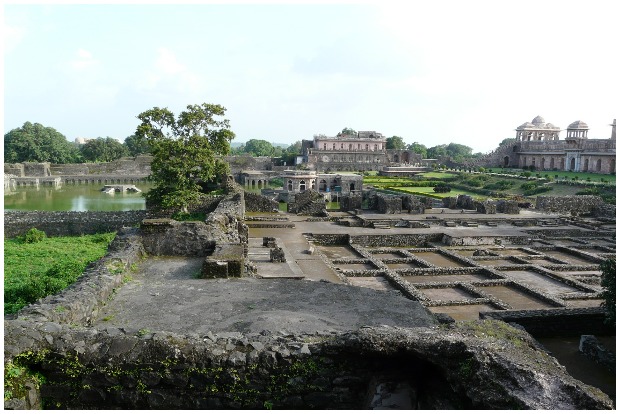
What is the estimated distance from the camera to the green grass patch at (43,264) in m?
12.0

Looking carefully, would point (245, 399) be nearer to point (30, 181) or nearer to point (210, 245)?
point (210, 245)

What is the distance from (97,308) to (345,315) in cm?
385

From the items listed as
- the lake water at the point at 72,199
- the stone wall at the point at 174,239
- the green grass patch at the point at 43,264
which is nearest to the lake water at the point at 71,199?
the lake water at the point at 72,199

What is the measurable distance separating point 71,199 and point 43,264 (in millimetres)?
30951

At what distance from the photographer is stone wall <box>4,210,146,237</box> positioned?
79.6ft

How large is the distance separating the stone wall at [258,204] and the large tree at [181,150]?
3.28 metres

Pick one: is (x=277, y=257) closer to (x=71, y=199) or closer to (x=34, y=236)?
(x=34, y=236)

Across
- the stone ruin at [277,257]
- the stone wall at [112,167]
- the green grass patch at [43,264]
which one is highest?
the stone wall at [112,167]

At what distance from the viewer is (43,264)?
17.3 metres

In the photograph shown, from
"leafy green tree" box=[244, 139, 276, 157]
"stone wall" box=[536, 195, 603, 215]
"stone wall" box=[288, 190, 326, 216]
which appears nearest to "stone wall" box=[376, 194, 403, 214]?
"stone wall" box=[288, 190, 326, 216]

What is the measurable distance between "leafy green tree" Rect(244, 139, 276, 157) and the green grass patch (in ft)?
306

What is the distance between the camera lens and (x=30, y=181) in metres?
58.4

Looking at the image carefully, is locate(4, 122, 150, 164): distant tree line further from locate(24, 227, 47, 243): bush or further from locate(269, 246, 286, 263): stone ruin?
locate(269, 246, 286, 263): stone ruin

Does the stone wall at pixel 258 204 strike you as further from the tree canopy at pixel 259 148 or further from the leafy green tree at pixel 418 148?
the tree canopy at pixel 259 148
